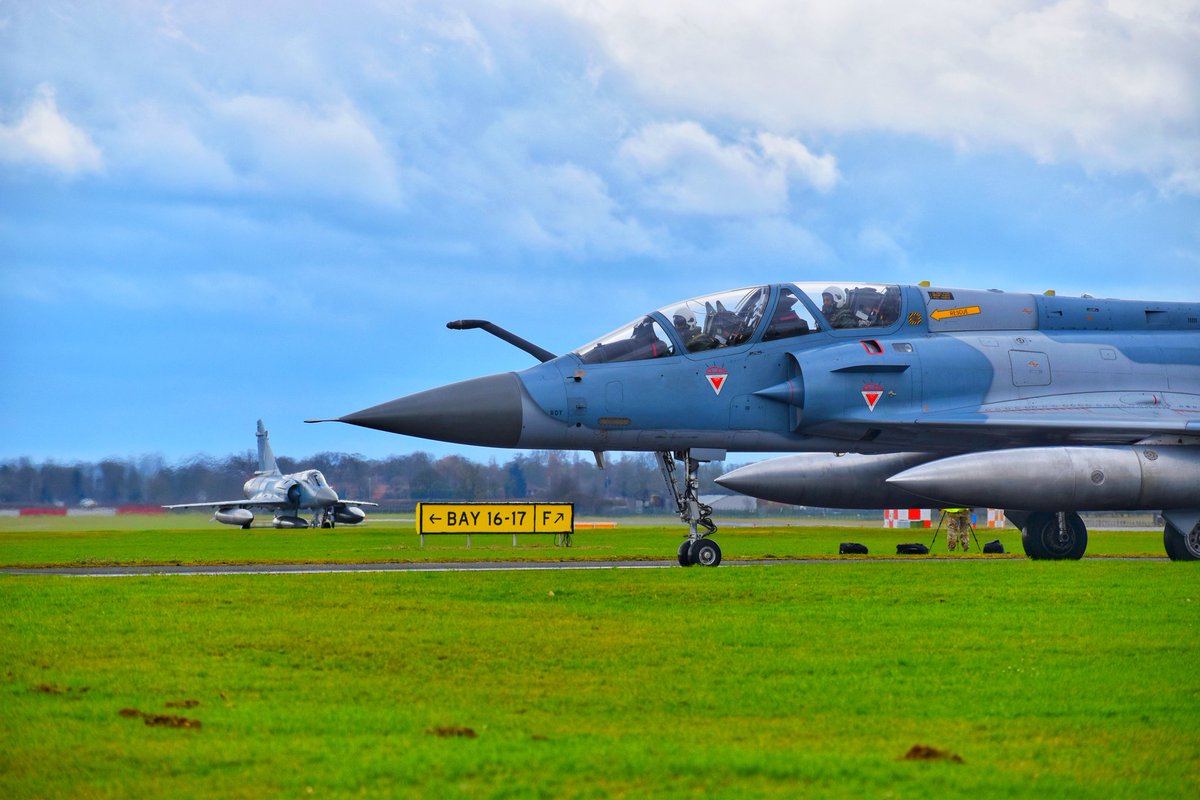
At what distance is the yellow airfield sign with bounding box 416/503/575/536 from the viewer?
85.9 ft

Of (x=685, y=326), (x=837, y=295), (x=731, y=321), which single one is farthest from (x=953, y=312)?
(x=685, y=326)

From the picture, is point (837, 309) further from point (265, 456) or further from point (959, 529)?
point (265, 456)

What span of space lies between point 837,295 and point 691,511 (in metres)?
3.66

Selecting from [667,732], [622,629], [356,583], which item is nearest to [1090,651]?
[622,629]

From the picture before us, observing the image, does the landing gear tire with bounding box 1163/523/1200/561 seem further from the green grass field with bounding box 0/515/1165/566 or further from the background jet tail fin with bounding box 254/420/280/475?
the background jet tail fin with bounding box 254/420/280/475

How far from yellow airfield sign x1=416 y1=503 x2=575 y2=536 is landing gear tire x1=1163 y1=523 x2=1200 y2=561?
12.5 metres

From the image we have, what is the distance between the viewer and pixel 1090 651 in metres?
7.87

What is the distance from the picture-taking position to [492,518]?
2638 cm

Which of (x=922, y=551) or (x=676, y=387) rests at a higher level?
(x=676, y=387)

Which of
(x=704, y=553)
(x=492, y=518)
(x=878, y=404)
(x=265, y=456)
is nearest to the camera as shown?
(x=704, y=553)

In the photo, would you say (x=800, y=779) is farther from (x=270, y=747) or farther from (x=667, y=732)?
(x=270, y=747)

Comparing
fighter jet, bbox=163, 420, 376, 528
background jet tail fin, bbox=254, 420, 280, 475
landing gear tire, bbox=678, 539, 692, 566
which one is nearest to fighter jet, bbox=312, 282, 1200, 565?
landing gear tire, bbox=678, 539, 692, 566

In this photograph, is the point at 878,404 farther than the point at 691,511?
Yes

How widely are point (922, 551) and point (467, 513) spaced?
30.8 feet
